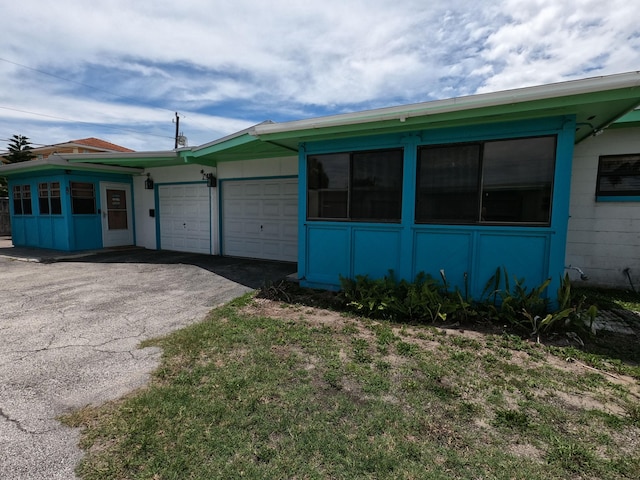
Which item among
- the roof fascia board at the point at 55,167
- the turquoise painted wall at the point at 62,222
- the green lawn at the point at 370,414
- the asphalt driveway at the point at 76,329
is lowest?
the asphalt driveway at the point at 76,329

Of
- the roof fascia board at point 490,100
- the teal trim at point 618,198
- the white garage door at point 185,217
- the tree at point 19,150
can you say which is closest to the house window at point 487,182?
the roof fascia board at point 490,100

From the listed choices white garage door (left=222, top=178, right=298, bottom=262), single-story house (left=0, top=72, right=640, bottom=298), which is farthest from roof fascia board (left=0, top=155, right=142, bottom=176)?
white garage door (left=222, top=178, right=298, bottom=262)

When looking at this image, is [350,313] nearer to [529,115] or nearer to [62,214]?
[529,115]

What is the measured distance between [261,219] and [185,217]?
2950mm

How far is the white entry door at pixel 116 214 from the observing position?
1020cm

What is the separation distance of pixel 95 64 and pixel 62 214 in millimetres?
4775

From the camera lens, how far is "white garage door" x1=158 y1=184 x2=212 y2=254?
9.34 metres

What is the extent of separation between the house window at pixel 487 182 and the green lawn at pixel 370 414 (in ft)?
5.44

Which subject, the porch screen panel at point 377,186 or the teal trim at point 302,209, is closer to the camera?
the porch screen panel at point 377,186

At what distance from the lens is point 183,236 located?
32.3 ft

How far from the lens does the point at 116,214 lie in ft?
34.5

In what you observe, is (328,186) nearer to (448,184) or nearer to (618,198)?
(448,184)

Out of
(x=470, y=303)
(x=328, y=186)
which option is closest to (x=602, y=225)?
(x=470, y=303)

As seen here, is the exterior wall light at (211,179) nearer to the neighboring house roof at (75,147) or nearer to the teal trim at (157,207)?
the teal trim at (157,207)
